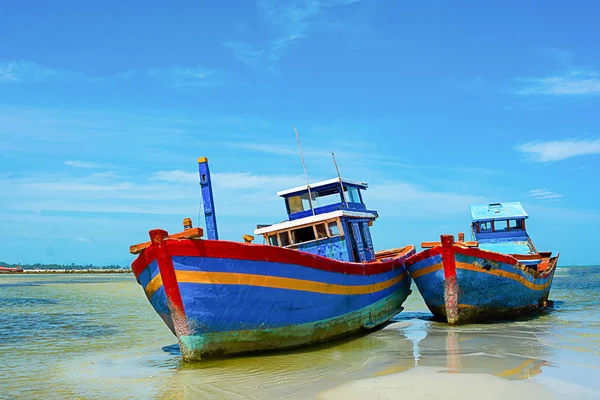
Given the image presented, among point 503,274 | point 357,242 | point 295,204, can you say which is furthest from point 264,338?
point 503,274

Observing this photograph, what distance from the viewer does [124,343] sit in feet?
42.8

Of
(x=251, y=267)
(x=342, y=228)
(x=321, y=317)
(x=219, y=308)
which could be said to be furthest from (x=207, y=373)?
(x=342, y=228)

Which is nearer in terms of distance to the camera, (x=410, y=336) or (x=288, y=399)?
(x=288, y=399)

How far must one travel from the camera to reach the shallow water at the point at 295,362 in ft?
24.9

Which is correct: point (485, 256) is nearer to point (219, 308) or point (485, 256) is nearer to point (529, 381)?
point (529, 381)

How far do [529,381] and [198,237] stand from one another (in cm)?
543

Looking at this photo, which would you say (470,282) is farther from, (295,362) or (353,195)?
(295,362)

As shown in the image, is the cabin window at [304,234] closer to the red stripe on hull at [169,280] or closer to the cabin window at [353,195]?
the cabin window at [353,195]

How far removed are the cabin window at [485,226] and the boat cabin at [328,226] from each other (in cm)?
719

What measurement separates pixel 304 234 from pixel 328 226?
77 centimetres

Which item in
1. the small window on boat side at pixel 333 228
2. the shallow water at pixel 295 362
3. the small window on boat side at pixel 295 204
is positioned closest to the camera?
the shallow water at pixel 295 362

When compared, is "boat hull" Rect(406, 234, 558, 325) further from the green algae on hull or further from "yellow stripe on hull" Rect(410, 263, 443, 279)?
the green algae on hull

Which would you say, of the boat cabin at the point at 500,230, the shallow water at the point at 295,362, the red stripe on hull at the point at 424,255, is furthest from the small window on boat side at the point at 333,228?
the boat cabin at the point at 500,230

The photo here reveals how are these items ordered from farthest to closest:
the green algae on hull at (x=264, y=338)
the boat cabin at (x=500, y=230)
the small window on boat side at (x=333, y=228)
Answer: the boat cabin at (x=500, y=230) < the small window on boat side at (x=333, y=228) < the green algae on hull at (x=264, y=338)
